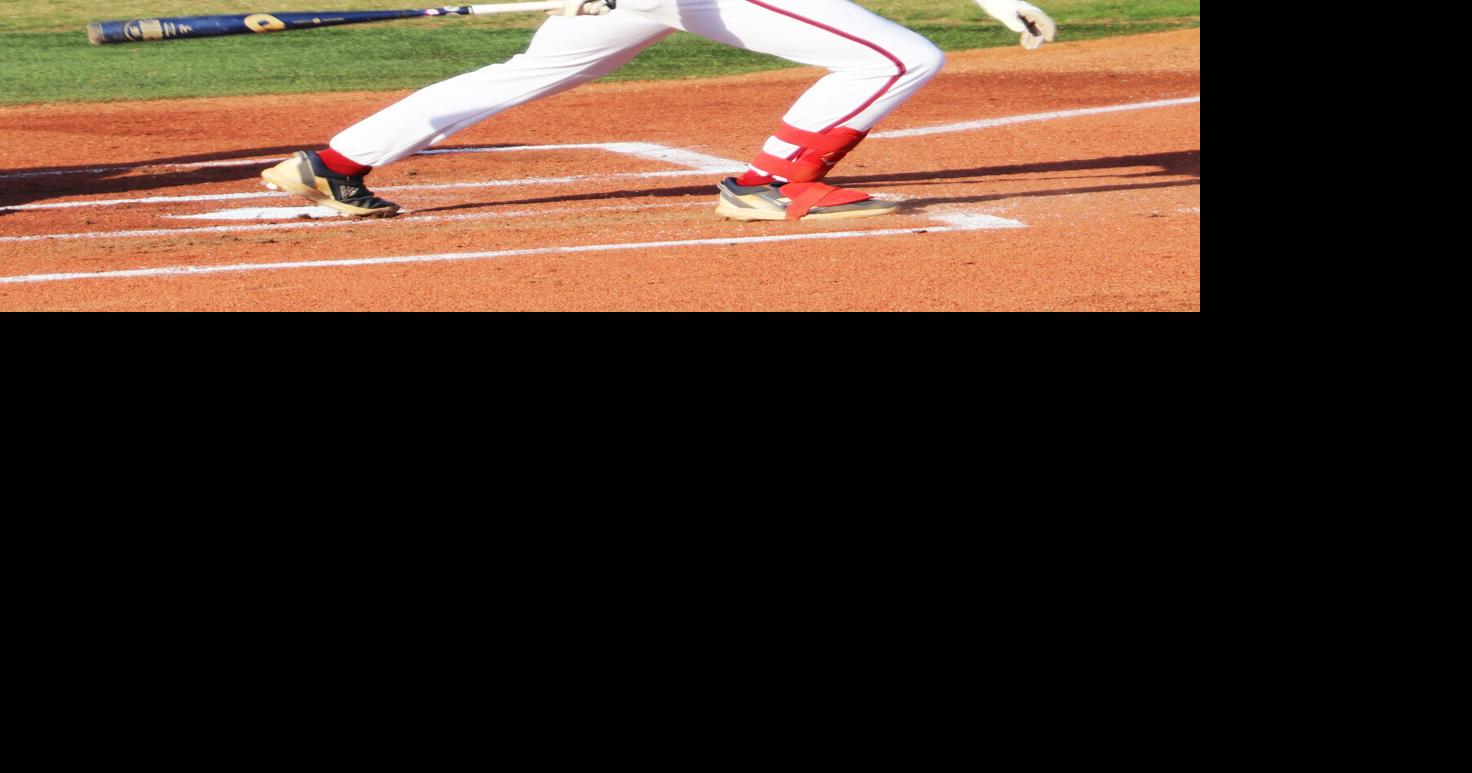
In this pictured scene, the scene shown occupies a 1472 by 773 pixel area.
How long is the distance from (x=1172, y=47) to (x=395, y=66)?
594cm

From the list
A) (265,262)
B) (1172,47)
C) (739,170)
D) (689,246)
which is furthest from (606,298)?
(1172,47)

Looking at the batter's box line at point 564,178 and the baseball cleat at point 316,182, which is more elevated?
the baseball cleat at point 316,182

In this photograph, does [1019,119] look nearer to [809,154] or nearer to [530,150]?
[530,150]

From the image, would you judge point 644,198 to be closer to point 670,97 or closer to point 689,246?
point 689,246

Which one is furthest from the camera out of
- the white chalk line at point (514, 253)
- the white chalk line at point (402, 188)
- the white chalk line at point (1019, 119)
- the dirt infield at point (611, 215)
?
the white chalk line at point (1019, 119)

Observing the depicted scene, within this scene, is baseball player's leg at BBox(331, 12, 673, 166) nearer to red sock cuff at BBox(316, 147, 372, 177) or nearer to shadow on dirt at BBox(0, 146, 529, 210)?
red sock cuff at BBox(316, 147, 372, 177)

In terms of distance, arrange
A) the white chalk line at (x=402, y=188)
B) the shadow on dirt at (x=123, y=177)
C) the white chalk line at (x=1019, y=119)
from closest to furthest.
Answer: the white chalk line at (x=402, y=188)
the shadow on dirt at (x=123, y=177)
the white chalk line at (x=1019, y=119)

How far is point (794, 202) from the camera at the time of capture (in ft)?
20.4

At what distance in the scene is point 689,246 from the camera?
5797 mm

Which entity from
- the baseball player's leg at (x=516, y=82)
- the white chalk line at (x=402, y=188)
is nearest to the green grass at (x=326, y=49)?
the white chalk line at (x=402, y=188)

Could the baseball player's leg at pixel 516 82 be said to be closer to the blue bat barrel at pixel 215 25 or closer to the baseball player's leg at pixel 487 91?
the baseball player's leg at pixel 487 91

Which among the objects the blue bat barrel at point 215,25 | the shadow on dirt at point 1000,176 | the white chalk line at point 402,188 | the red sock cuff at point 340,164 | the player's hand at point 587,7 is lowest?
the shadow on dirt at point 1000,176

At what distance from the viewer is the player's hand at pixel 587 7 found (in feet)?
19.3

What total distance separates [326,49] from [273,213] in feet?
22.5
